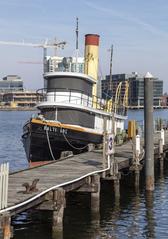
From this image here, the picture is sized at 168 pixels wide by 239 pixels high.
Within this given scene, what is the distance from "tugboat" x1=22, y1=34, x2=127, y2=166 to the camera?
94.4ft

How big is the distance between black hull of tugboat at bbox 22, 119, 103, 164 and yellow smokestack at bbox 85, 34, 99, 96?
257 inches

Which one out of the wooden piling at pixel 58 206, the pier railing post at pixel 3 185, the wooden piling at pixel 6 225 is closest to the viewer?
the wooden piling at pixel 6 225

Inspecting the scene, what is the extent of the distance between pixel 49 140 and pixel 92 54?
28.7ft

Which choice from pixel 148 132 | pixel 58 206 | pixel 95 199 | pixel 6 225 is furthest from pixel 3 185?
pixel 148 132

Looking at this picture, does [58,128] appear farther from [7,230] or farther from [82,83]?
[7,230]

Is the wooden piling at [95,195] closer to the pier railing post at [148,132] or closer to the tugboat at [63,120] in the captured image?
the pier railing post at [148,132]

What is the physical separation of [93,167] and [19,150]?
30.3 metres

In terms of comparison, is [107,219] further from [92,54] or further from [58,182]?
[92,54]

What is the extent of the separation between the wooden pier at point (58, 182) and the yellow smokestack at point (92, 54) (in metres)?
9.49

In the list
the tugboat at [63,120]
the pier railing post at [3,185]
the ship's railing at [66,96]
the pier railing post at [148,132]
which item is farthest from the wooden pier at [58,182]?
the ship's railing at [66,96]

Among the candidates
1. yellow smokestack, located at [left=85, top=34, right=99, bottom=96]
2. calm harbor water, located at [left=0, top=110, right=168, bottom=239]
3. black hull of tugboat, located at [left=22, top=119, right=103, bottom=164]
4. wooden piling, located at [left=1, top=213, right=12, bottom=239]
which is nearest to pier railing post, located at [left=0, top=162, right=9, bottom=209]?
wooden piling, located at [left=1, top=213, right=12, bottom=239]

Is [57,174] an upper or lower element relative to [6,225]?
upper

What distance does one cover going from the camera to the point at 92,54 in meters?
35.2

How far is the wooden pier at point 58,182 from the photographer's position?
A: 1402cm
